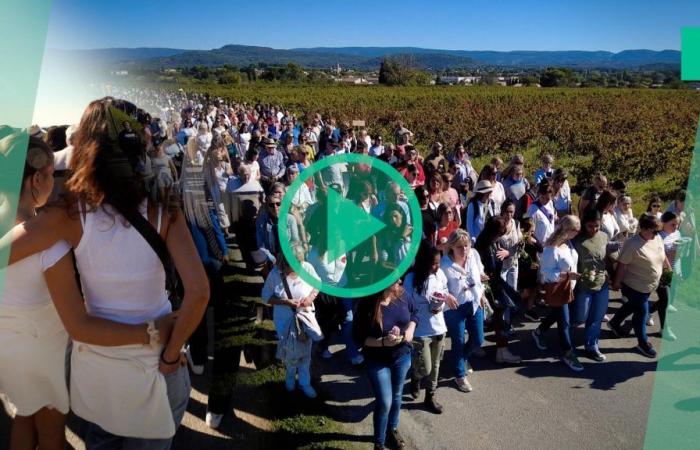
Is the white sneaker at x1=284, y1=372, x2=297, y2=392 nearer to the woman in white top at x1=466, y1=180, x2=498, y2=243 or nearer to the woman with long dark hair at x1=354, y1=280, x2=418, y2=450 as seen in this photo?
the woman with long dark hair at x1=354, y1=280, x2=418, y2=450

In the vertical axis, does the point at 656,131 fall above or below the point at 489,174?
above

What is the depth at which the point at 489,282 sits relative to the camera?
504 cm

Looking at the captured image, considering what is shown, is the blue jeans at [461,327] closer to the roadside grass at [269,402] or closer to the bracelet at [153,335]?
the roadside grass at [269,402]

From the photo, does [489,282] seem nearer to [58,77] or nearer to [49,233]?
[49,233]

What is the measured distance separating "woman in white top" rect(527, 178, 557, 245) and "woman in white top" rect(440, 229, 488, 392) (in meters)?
1.70

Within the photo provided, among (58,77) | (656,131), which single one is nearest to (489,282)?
(58,77)

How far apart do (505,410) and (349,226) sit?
103 inches

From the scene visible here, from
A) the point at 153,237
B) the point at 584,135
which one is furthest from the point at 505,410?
the point at 584,135

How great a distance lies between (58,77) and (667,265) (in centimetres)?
642

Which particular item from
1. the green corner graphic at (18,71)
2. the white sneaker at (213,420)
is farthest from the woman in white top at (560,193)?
the green corner graphic at (18,71)

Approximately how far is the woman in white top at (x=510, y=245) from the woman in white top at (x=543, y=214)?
2.52 feet

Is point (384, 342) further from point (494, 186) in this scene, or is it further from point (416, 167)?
point (416, 167)

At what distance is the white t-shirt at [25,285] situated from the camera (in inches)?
82.4

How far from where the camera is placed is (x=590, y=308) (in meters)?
5.01
